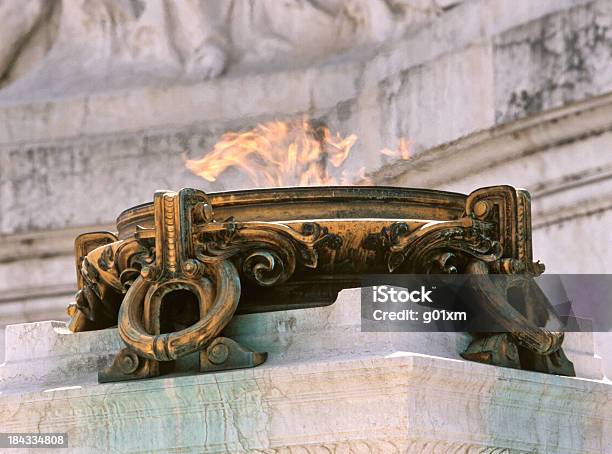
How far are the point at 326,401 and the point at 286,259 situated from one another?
0.39 m

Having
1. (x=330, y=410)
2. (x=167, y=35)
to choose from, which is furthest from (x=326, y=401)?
(x=167, y=35)

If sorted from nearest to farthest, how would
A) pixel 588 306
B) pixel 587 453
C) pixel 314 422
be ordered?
pixel 314 422 → pixel 587 453 → pixel 588 306

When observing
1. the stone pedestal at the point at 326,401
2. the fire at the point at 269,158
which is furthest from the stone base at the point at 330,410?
the fire at the point at 269,158

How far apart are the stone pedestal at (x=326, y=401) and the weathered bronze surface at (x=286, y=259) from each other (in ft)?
0.25

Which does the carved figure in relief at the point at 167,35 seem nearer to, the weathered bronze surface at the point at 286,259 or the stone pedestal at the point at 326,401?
the weathered bronze surface at the point at 286,259

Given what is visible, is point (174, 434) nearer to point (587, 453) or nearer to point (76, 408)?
point (76, 408)

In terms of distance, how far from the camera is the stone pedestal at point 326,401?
183 inches

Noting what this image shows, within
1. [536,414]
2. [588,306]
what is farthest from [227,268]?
[588,306]

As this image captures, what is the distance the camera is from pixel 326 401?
185 inches

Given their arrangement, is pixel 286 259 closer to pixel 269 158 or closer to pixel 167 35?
pixel 269 158

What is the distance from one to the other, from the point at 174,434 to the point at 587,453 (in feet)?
3.37

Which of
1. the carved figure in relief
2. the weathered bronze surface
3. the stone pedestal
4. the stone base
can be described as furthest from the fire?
the carved figure in relief

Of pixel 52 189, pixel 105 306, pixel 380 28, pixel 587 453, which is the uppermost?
pixel 380 28

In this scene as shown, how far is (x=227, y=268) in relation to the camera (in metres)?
4.87
